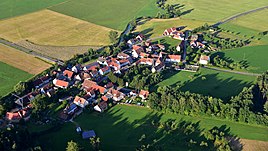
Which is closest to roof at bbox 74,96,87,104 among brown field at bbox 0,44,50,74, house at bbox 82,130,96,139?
house at bbox 82,130,96,139

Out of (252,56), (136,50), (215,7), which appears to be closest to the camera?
(252,56)

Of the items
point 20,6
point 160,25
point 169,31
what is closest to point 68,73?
point 169,31

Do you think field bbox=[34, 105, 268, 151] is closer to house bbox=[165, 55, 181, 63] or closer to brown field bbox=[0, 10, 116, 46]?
house bbox=[165, 55, 181, 63]

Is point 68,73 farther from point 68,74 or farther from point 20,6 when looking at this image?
point 20,6

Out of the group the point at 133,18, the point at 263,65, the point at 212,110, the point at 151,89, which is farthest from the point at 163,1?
the point at 212,110

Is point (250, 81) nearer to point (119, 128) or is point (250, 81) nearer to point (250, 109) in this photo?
point (250, 109)
